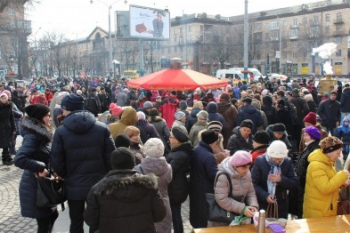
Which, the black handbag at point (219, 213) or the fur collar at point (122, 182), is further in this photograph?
the black handbag at point (219, 213)

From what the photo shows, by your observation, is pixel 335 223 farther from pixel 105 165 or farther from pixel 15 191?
pixel 15 191

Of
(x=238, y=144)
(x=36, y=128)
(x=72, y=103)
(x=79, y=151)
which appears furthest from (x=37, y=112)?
(x=238, y=144)

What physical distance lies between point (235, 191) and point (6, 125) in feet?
21.7

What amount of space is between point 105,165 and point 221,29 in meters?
60.3

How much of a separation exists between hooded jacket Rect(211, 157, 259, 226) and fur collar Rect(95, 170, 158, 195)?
95 cm

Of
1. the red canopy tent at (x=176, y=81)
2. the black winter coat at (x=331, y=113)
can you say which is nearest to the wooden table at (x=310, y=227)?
the red canopy tent at (x=176, y=81)

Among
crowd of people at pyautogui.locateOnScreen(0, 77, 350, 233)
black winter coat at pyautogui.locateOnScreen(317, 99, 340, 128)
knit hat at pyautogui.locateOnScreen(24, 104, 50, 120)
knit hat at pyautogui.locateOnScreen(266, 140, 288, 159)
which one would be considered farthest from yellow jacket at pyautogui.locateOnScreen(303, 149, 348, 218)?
black winter coat at pyautogui.locateOnScreen(317, 99, 340, 128)

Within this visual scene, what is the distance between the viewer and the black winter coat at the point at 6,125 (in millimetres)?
8453

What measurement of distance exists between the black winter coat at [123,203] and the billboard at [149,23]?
121 feet

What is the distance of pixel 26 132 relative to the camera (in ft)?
13.3

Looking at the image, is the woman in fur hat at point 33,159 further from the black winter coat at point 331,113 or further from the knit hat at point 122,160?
the black winter coat at point 331,113

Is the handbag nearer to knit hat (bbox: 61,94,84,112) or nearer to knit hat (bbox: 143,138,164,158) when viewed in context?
knit hat (bbox: 143,138,164,158)

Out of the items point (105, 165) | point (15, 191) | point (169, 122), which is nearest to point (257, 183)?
point (105, 165)

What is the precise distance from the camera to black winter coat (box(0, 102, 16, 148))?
8.45 metres
